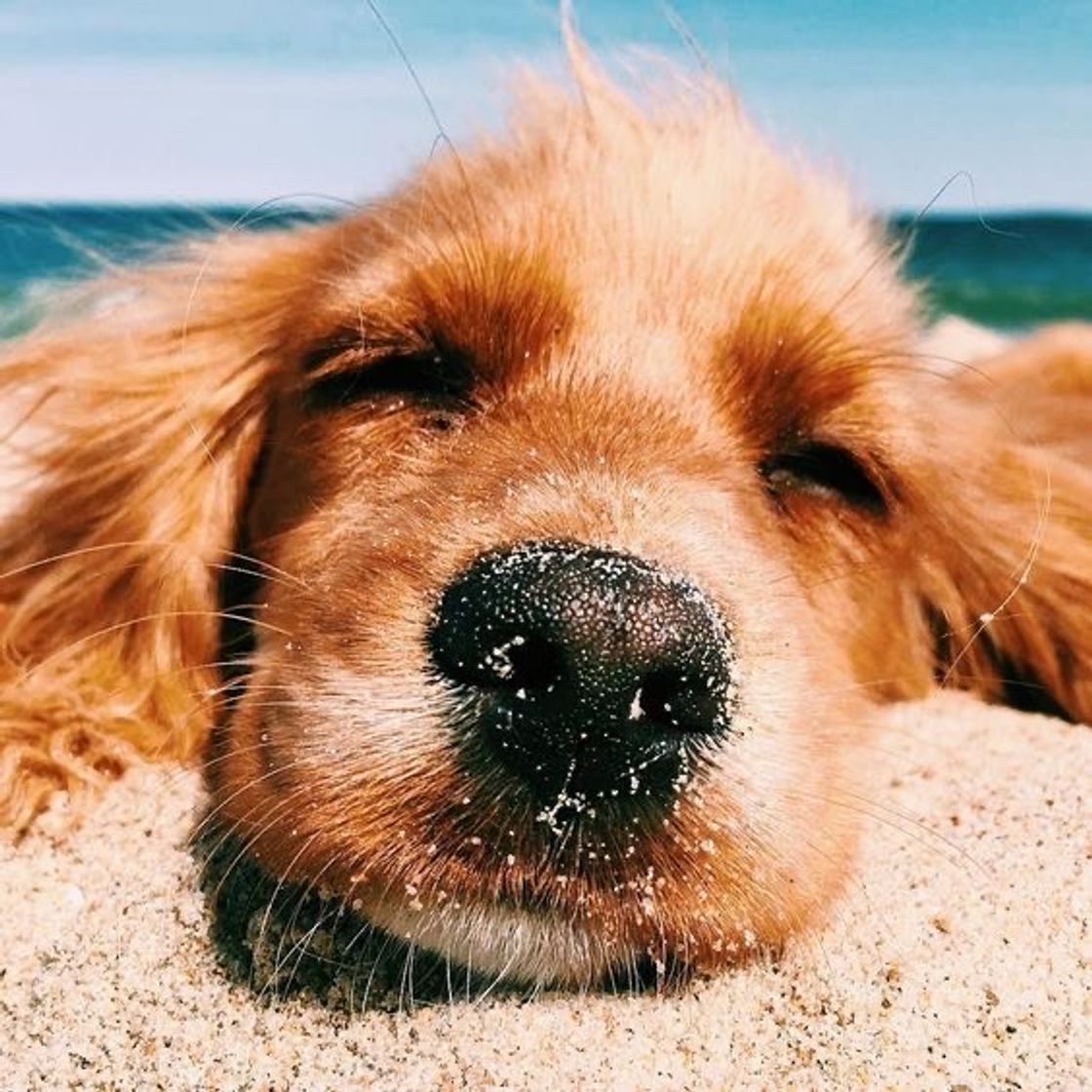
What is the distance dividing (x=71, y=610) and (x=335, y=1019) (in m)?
1.51

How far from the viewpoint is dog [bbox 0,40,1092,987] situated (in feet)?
7.94

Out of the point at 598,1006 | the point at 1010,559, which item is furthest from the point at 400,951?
the point at 1010,559

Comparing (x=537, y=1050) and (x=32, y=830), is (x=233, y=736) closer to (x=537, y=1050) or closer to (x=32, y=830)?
(x=32, y=830)

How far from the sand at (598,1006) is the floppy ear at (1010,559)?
103 centimetres

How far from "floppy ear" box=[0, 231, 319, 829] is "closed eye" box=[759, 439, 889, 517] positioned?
50.2 inches

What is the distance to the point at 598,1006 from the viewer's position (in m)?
2.59

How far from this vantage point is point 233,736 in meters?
2.95

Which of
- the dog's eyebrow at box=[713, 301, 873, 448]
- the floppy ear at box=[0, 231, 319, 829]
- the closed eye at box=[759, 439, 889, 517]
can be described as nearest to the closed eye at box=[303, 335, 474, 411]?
the floppy ear at box=[0, 231, 319, 829]

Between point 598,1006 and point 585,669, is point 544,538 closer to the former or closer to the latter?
point 585,669

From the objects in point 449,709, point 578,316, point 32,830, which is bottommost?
point 32,830

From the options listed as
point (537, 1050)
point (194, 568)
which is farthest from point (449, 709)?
point (194, 568)

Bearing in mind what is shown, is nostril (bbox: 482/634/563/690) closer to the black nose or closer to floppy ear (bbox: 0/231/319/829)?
the black nose

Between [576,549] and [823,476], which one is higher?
[576,549]

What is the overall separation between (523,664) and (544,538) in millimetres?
286
